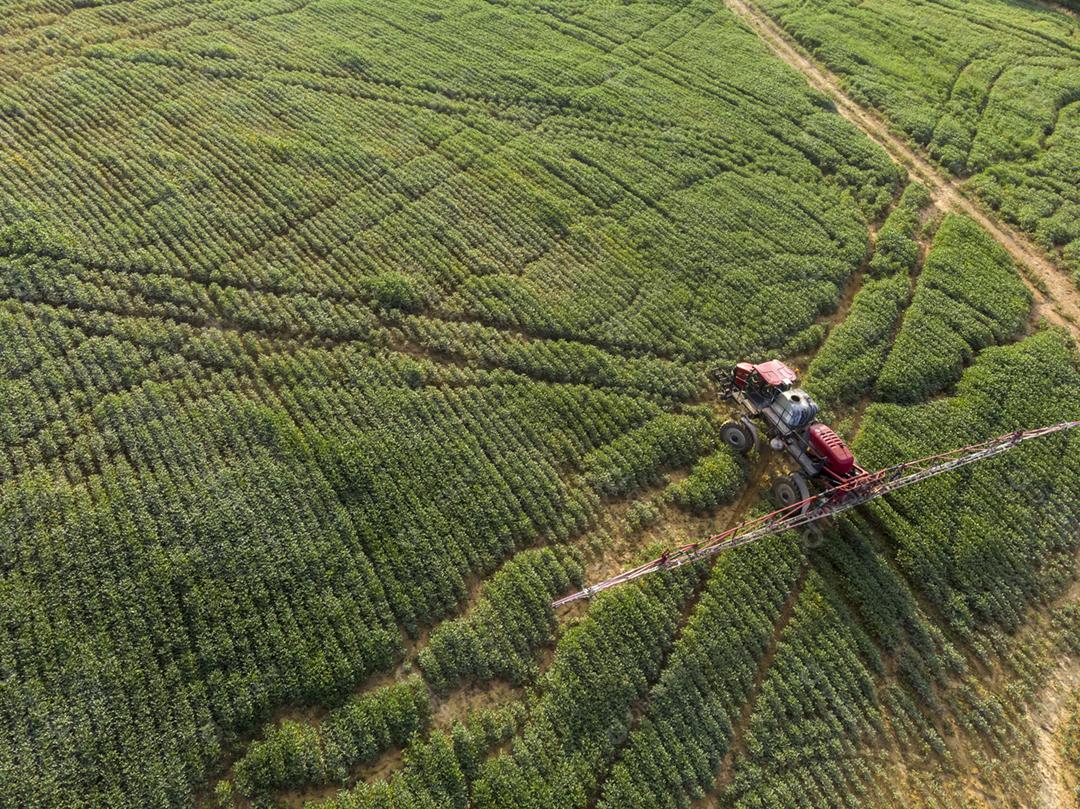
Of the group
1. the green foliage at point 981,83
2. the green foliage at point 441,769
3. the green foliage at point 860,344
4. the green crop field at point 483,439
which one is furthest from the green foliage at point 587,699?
the green foliage at point 981,83

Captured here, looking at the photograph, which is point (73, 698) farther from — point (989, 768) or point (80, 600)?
point (989, 768)

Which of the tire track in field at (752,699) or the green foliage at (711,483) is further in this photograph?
the green foliage at (711,483)

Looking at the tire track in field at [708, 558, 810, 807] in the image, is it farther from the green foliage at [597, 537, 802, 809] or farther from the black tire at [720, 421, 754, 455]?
the black tire at [720, 421, 754, 455]

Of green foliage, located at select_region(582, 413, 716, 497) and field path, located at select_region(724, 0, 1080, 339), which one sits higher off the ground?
field path, located at select_region(724, 0, 1080, 339)

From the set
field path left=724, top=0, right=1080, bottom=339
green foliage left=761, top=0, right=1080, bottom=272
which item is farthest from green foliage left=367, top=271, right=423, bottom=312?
green foliage left=761, top=0, right=1080, bottom=272

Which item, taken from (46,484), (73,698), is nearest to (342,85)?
(46,484)

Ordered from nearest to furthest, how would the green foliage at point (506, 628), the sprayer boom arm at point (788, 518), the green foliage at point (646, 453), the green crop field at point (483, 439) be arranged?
the green crop field at point (483, 439) < the green foliage at point (506, 628) < the sprayer boom arm at point (788, 518) < the green foliage at point (646, 453)

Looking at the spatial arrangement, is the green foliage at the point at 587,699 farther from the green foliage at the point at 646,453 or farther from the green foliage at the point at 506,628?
the green foliage at the point at 646,453
